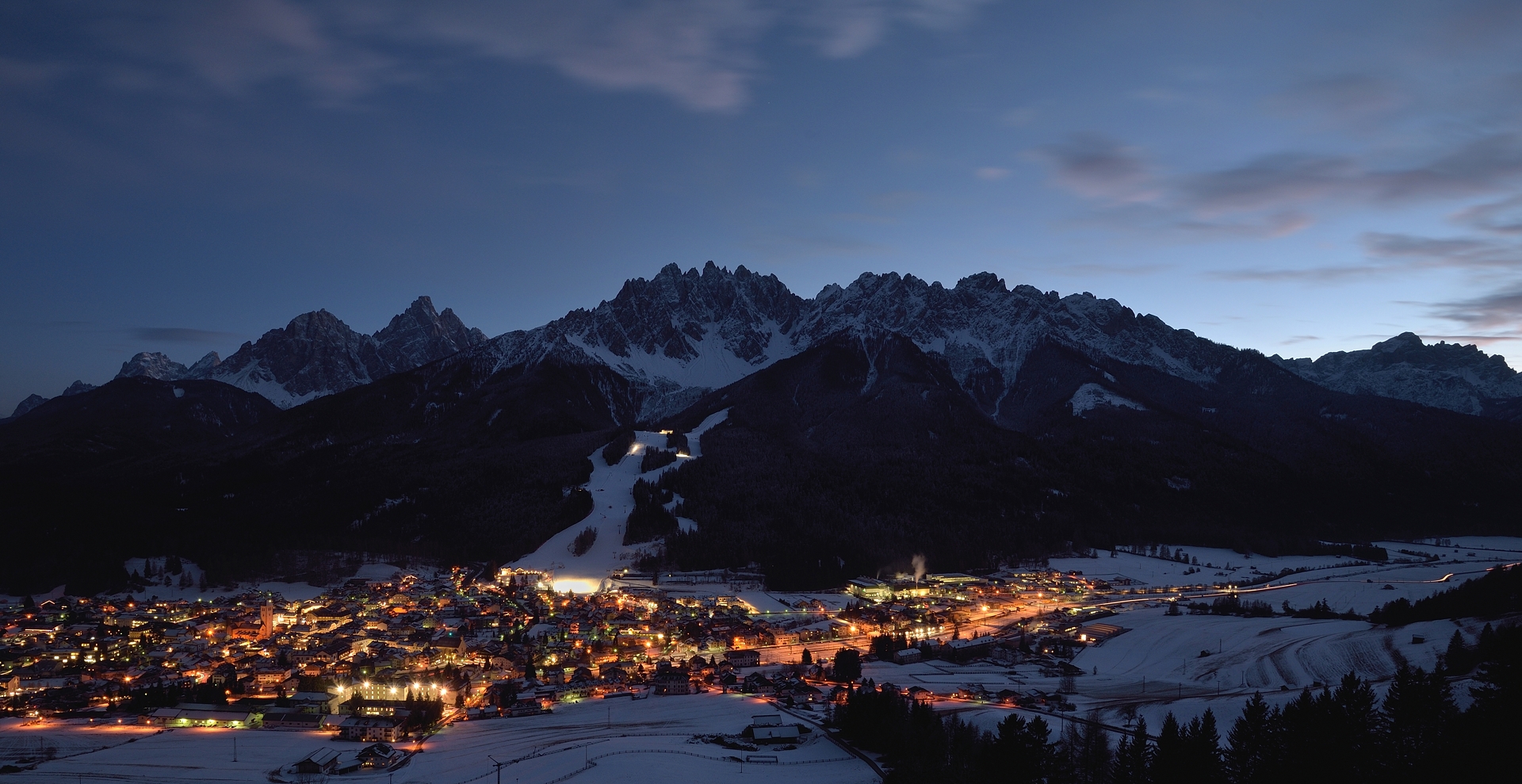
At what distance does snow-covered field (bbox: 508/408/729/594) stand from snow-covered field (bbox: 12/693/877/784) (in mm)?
51329

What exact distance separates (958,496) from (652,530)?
52520 mm

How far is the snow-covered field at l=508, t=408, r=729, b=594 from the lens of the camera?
11169 cm

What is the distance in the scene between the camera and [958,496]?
500ft

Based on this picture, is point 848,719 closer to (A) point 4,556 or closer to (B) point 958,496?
(A) point 4,556

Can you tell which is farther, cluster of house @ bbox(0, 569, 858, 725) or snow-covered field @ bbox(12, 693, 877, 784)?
cluster of house @ bbox(0, 569, 858, 725)

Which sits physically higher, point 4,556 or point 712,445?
point 712,445

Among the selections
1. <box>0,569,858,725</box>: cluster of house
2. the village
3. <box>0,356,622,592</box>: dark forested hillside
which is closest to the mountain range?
<box>0,356,622,592</box>: dark forested hillside

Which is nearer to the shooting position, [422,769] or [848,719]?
[422,769]

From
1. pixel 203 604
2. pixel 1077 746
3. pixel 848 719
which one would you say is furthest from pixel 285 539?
pixel 1077 746

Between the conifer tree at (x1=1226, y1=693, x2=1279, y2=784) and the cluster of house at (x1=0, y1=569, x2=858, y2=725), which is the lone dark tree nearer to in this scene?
the cluster of house at (x1=0, y1=569, x2=858, y2=725)

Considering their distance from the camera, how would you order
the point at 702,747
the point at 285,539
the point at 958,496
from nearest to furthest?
the point at 702,747 < the point at 285,539 < the point at 958,496

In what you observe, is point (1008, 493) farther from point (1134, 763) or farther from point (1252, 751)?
point (1134, 763)

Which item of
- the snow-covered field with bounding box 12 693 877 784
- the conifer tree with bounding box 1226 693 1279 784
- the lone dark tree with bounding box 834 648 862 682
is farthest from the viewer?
the lone dark tree with bounding box 834 648 862 682

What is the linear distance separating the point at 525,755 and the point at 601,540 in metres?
78.8
